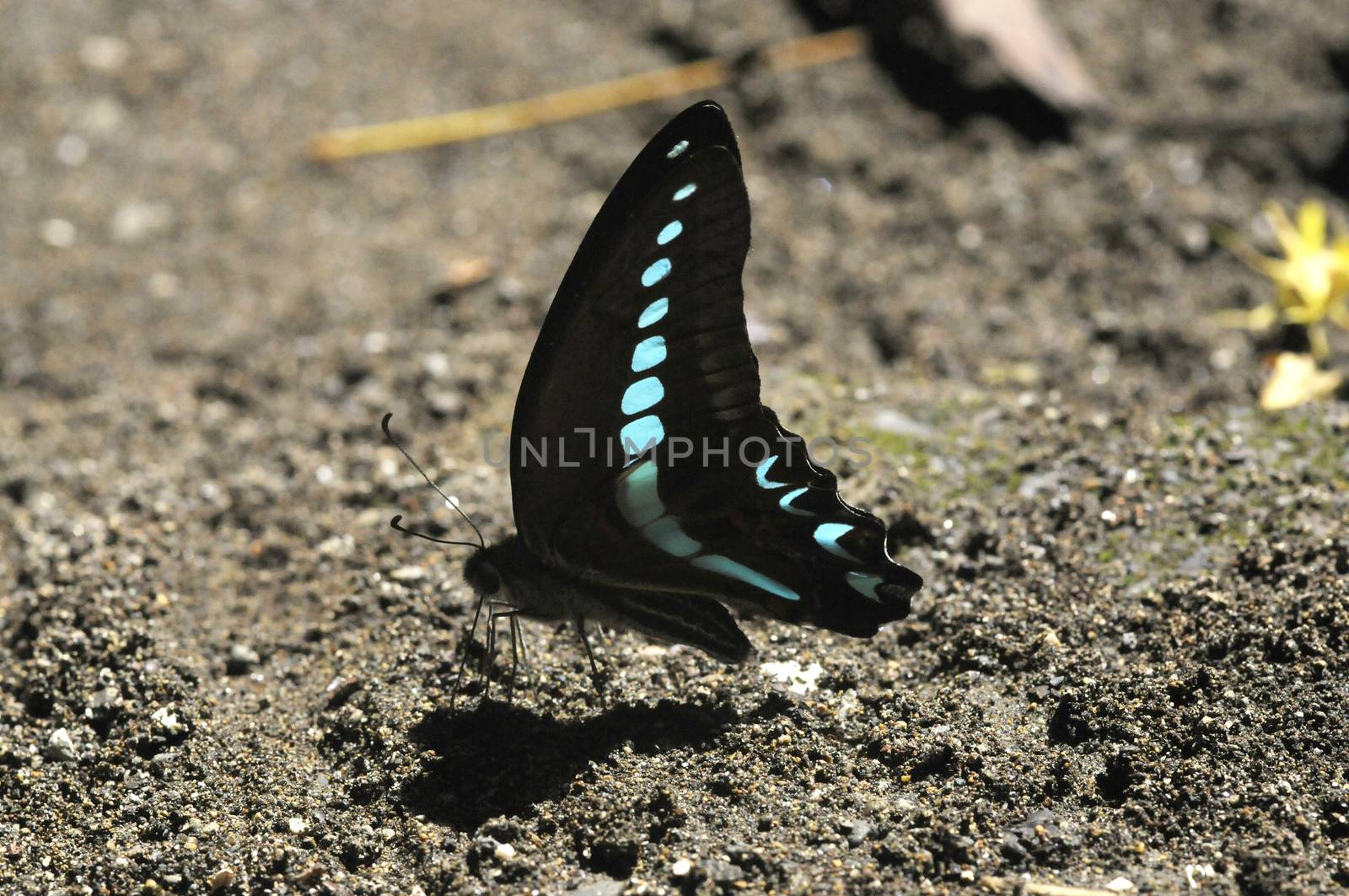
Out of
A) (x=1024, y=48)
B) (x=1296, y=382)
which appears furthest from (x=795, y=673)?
(x=1024, y=48)

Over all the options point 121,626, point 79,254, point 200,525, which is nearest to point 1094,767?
point 121,626

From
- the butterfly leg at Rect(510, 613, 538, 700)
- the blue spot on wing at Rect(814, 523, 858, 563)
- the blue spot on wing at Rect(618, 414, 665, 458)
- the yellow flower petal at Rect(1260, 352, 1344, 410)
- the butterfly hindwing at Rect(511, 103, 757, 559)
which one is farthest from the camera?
the yellow flower petal at Rect(1260, 352, 1344, 410)

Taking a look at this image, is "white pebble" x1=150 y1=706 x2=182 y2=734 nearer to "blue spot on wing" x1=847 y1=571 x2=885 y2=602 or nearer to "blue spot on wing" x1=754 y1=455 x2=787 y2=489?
"blue spot on wing" x1=754 y1=455 x2=787 y2=489

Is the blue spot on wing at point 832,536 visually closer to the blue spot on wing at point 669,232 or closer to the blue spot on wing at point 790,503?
the blue spot on wing at point 790,503

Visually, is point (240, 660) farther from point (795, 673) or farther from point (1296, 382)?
point (1296, 382)

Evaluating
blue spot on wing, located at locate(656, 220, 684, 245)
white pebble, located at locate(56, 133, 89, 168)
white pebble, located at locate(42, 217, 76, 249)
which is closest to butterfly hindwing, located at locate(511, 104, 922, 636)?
blue spot on wing, located at locate(656, 220, 684, 245)
